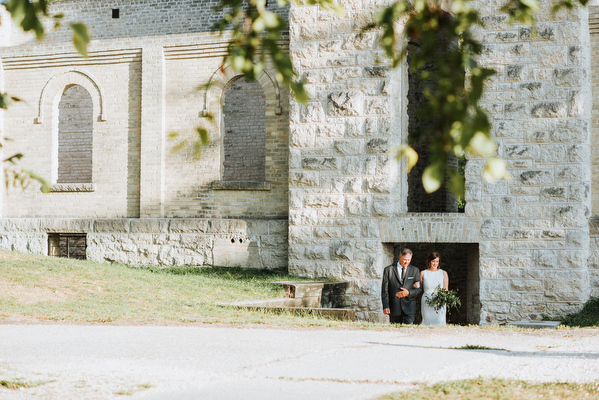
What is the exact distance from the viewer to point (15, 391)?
16.8ft

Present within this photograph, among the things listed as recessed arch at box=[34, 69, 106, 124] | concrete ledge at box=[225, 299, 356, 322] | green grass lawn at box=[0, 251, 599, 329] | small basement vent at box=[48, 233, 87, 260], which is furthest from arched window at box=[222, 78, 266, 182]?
concrete ledge at box=[225, 299, 356, 322]

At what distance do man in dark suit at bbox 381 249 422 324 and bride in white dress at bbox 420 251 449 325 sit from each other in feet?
0.76

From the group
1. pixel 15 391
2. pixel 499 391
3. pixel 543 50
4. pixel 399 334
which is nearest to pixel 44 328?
pixel 15 391

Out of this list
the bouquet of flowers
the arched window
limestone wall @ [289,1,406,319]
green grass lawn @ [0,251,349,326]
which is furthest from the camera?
the arched window

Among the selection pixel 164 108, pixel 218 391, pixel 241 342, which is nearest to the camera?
pixel 218 391

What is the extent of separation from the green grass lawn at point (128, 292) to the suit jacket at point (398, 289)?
4.76 ft

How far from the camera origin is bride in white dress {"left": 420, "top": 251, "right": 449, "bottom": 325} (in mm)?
10711

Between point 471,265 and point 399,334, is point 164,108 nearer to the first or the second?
point 471,265

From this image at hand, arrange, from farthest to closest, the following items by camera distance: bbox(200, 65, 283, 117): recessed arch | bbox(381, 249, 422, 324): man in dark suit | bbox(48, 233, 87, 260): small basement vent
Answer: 1. bbox(48, 233, 87, 260): small basement vent
2. bbox(200, 65, 283, 117): recessed arch
3. bbox(381, 249, 422, 324): man in dark suit

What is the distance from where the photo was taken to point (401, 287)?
36.4 feet

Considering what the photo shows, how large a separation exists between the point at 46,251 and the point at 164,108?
4249 mm

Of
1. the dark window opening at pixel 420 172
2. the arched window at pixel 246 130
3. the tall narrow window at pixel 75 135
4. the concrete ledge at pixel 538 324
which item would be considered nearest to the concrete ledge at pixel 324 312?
the concrete ledge at pixel 538 324

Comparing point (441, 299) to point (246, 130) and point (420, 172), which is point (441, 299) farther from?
point (246, 130)

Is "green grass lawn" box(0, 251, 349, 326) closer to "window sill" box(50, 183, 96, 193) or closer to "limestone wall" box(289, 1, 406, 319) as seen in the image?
"limestone wall" box(289, 1, 406, 319)
